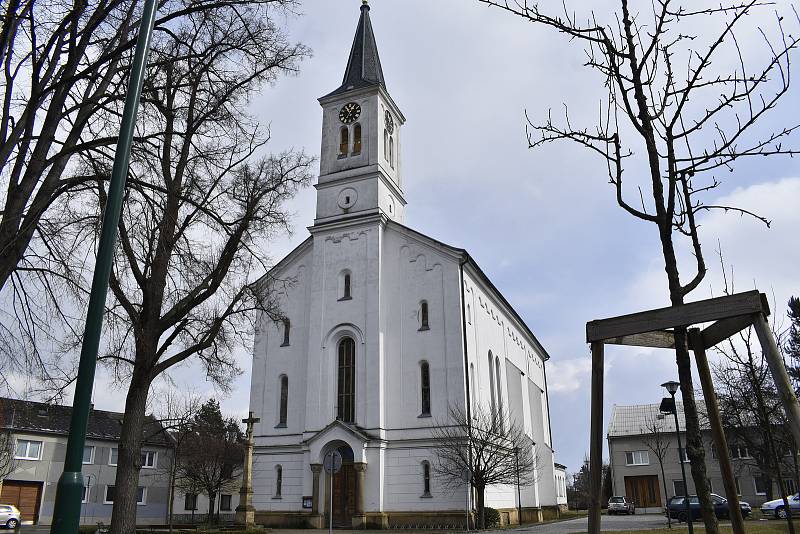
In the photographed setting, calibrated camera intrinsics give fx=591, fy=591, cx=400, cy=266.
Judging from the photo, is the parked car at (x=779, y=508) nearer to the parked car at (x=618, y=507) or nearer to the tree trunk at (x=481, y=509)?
the parked car at (x=618, y=507)

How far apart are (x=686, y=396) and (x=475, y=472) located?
1953cm

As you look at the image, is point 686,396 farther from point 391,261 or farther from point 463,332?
point 391,261

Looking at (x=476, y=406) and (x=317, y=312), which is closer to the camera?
(x=476, y=406)

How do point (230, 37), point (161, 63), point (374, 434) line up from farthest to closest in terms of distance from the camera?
point (374, 434), point (230, 37), point (161, 63)

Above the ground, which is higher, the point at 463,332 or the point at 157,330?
the point at 463,332

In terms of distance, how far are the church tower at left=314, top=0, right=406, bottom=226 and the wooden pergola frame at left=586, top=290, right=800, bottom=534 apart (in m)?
24.6

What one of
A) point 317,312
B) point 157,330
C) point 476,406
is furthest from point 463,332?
point 157,330

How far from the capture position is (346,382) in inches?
1131

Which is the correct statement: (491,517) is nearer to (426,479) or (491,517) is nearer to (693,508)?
(426,479)

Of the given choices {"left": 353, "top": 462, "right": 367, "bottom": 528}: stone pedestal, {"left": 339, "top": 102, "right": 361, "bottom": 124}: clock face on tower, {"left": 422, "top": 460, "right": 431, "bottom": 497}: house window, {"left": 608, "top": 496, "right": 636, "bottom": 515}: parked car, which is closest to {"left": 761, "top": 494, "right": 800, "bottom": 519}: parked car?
{"left": 608, "top": 496, "right": 636, "bottom": 515}: parked car

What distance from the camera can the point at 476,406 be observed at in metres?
28.0

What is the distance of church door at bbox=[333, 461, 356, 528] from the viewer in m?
26.3

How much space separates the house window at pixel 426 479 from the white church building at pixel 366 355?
4 centimetres

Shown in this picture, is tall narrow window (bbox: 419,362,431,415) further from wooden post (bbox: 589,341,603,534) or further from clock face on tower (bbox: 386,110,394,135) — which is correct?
wooden post (bbox: 589,341,603,534)
